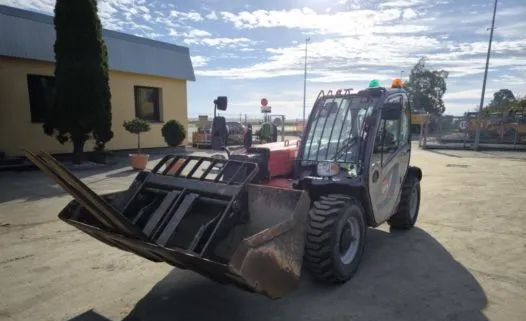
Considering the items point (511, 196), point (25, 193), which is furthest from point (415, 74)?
point (25, 193)

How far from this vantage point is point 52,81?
13.4 m

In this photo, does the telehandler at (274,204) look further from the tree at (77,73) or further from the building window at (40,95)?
the building window at (40,95)

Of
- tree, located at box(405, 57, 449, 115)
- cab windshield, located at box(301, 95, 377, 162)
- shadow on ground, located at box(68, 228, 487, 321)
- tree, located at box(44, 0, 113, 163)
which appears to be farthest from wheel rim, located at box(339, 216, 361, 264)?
tree, located at box(405, 57, 449, 115)

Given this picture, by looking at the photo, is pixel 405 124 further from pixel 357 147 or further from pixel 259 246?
pixel 259 246

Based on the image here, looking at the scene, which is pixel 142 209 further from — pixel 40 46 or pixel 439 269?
pixel 40 46

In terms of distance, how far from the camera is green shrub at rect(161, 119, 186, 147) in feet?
52.2

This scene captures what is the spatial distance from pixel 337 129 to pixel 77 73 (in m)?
9.85

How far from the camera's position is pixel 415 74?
140ft

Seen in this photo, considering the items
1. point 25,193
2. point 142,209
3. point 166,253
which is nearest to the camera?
point 166,253

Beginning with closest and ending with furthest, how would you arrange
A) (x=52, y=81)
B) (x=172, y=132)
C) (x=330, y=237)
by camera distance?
(x=330, y=237)
(x=52, y=81)
(x=172, y=132)

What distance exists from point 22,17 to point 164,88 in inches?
247

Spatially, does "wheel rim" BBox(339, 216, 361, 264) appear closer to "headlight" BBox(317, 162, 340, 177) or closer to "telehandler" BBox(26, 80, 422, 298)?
"telehandler" BBox(26, 80, 422, 298)

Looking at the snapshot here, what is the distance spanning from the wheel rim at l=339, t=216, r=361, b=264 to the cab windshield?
0.82m

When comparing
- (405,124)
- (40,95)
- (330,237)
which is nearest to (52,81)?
(40,95)
